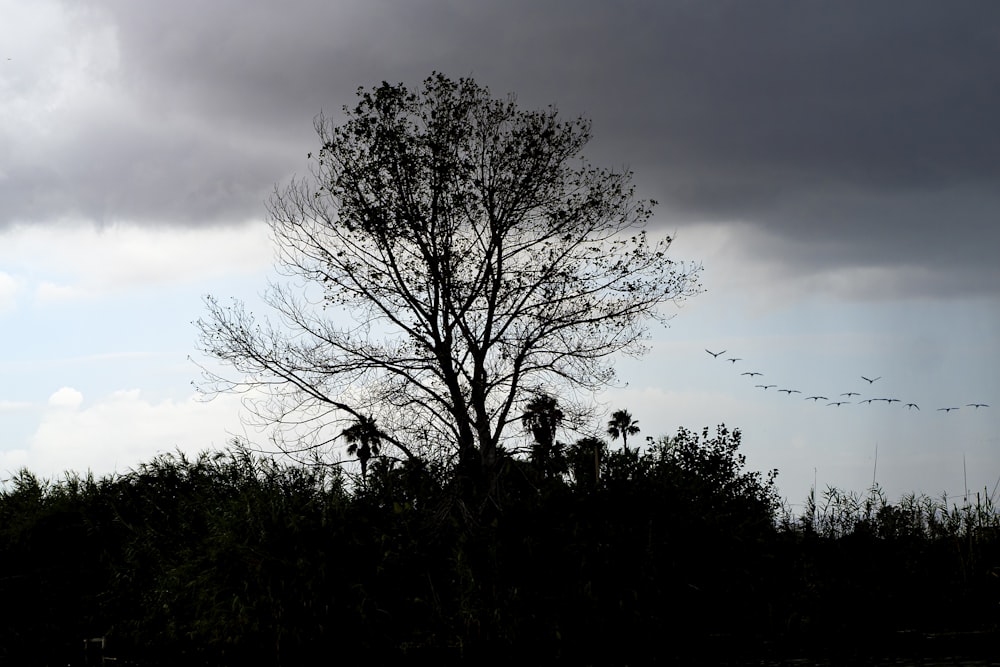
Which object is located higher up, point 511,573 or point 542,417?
point 542,417

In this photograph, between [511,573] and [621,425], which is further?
[621,425]

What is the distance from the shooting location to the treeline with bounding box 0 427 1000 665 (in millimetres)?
15047

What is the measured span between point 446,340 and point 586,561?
7018 mm

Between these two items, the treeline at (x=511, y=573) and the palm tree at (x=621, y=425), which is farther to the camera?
the palm tree at (x=621, y=425)

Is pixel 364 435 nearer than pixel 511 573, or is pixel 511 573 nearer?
pixel 511 573

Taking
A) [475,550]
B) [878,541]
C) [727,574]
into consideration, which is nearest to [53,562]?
[475,550]

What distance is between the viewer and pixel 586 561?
15.5 meters

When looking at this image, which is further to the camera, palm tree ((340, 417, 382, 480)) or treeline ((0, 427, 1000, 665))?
palm tree ((340, 417, 382, 480))

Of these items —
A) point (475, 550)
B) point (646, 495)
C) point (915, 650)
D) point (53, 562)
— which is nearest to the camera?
point (915, 650)

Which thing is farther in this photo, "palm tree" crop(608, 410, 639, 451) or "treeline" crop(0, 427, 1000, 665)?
"palm tree" crop(608, 410, 639, 451)

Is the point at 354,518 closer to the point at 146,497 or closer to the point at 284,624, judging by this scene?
the point at 284,624

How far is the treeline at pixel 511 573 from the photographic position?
49.4 ft

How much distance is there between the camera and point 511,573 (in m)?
15.4

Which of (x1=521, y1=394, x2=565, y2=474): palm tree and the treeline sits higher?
(x1=521, y1=394, x2=565, y2=474): palm tree
